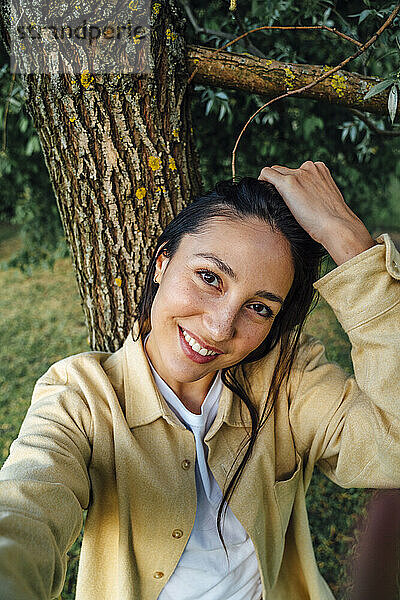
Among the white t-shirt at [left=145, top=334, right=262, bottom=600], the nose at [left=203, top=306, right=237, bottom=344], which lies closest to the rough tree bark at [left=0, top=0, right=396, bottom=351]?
the white t-shirt at [left=145, top=334, right=262, bottom=600]

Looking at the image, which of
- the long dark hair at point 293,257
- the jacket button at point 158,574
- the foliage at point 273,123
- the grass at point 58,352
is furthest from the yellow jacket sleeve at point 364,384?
the grass at point 58,352

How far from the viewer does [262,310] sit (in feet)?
5.28

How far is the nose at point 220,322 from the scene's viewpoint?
1520mm

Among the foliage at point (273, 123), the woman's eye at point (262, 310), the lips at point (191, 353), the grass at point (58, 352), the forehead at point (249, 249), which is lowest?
the grass at point (58, 352)

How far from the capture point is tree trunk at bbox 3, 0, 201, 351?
1933 millimetres

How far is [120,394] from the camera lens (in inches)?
67.7

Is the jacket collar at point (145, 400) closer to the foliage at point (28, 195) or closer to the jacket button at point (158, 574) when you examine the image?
the jacket button at point (158, 574)

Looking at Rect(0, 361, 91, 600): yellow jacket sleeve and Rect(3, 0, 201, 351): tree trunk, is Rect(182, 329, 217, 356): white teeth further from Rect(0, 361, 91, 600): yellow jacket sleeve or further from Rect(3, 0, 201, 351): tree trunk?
Rect(3, 0, 201, 351): tree trunk

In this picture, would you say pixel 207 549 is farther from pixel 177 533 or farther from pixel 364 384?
pixel 364 384

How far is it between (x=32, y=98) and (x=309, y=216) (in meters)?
1.09

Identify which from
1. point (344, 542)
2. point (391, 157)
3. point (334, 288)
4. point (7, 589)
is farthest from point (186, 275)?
point (391, 157)

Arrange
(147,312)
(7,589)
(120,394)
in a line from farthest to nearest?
(147,312)
(120,394)
(7,589)

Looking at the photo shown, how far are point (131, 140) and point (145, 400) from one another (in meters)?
0.92

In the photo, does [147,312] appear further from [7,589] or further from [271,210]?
[7,589]
